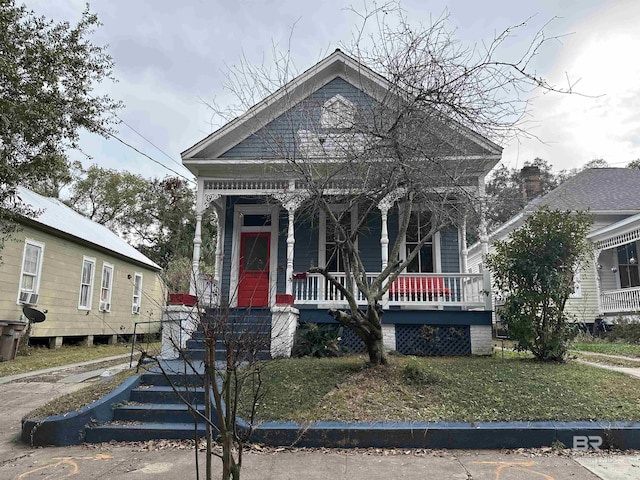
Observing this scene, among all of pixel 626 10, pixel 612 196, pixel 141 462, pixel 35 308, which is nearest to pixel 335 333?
pixel 141 462

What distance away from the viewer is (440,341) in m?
9.48

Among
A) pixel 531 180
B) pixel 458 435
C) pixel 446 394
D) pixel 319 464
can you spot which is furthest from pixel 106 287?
pixel 531 180

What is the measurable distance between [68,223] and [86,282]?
2.15 metres

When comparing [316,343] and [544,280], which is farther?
[316,343]

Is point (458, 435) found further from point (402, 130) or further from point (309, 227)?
point (309, 227)

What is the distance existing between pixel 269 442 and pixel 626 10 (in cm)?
728

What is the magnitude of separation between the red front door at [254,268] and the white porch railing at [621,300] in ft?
39.3

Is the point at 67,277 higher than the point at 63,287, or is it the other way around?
the point at 67,277

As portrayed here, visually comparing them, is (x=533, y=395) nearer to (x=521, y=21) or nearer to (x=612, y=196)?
(x=521, y=21)

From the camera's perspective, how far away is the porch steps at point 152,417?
503cm

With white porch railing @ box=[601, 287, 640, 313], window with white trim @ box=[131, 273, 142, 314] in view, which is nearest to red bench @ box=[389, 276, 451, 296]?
white porch railing @ box=[601, 287, 640, 313]

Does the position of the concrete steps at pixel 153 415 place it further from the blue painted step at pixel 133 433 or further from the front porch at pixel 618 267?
the front porch at pixel 618 267

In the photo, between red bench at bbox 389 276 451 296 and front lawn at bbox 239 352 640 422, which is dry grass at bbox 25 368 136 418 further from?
red bench at bbox 389 276 451 296

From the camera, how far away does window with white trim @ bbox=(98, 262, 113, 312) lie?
1662 cm
